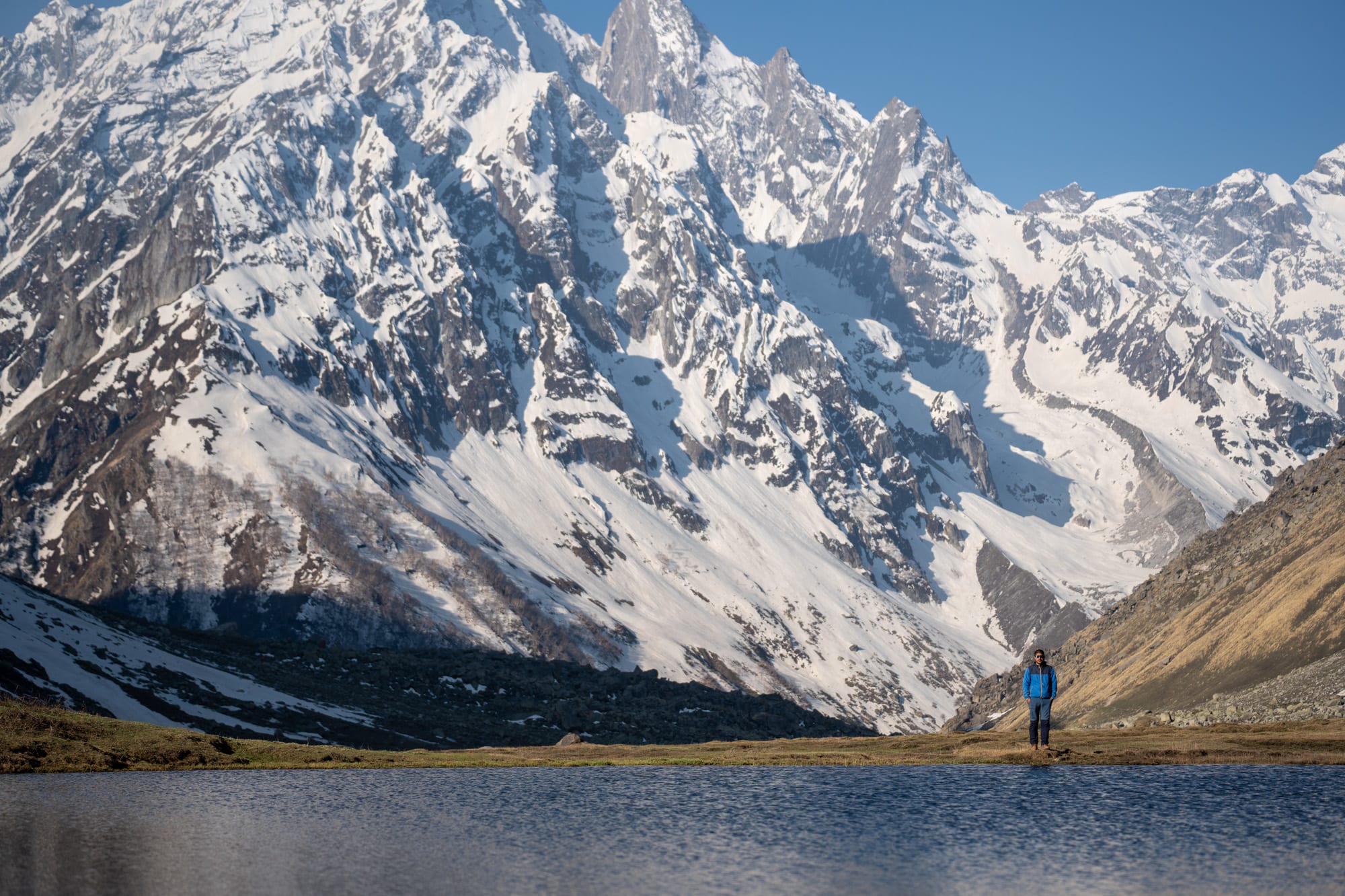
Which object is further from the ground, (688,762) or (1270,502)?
(1270,502)

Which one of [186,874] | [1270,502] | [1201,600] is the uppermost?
[1270,502]

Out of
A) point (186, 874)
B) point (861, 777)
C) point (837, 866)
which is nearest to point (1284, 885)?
point (837, 866)

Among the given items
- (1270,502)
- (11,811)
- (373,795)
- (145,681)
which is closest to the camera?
(11,811)

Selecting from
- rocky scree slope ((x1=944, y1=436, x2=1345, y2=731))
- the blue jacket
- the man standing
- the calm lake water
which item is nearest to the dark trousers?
the man standing

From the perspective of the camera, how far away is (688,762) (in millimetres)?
71875

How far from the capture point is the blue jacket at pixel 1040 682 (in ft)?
192

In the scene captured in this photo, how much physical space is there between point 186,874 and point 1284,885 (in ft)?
106

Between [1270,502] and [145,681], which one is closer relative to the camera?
[145,681]

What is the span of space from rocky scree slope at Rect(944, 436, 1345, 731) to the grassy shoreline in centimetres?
1625

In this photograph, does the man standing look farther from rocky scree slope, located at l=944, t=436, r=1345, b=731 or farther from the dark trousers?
rocky scree slope, located at l=944, t=436, r=1345, b=731

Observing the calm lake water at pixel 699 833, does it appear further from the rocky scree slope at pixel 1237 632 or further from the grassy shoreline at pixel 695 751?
the rocky scree slope at pixel 1237 632

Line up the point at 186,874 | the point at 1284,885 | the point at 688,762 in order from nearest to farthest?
the point at 1284,885 < the point at 186,874 < the point at 688,762

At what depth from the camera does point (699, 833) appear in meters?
46.6

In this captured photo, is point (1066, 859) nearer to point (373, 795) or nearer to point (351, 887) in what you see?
point (351, 887)
